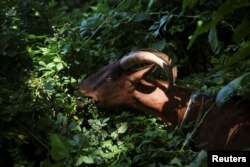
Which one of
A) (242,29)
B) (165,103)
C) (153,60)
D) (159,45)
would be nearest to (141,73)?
(153,60)

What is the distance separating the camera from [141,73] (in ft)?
12.8

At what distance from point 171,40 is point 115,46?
30.0 inches

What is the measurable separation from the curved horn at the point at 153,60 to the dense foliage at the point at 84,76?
24 cm

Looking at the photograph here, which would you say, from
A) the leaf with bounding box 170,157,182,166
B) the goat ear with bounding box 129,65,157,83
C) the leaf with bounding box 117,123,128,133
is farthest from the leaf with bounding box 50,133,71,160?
the goat ear with bounding box 129,65,157,83

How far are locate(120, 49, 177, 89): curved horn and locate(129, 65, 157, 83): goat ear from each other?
71 mm

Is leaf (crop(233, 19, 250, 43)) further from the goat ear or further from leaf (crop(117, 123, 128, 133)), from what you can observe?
the goat ear

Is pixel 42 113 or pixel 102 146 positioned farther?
pixel 42 113

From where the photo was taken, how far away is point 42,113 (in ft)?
12.3

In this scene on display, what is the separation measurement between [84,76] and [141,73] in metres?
0.61

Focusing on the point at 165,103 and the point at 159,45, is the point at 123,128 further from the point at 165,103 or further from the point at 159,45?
the point at 159,45

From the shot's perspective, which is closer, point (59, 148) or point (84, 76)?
point (59, 148)

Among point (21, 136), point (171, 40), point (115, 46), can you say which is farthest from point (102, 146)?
point (171, 40)

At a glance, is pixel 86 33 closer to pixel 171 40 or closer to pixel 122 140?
pixel 171 40

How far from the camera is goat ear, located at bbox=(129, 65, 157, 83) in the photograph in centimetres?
391
